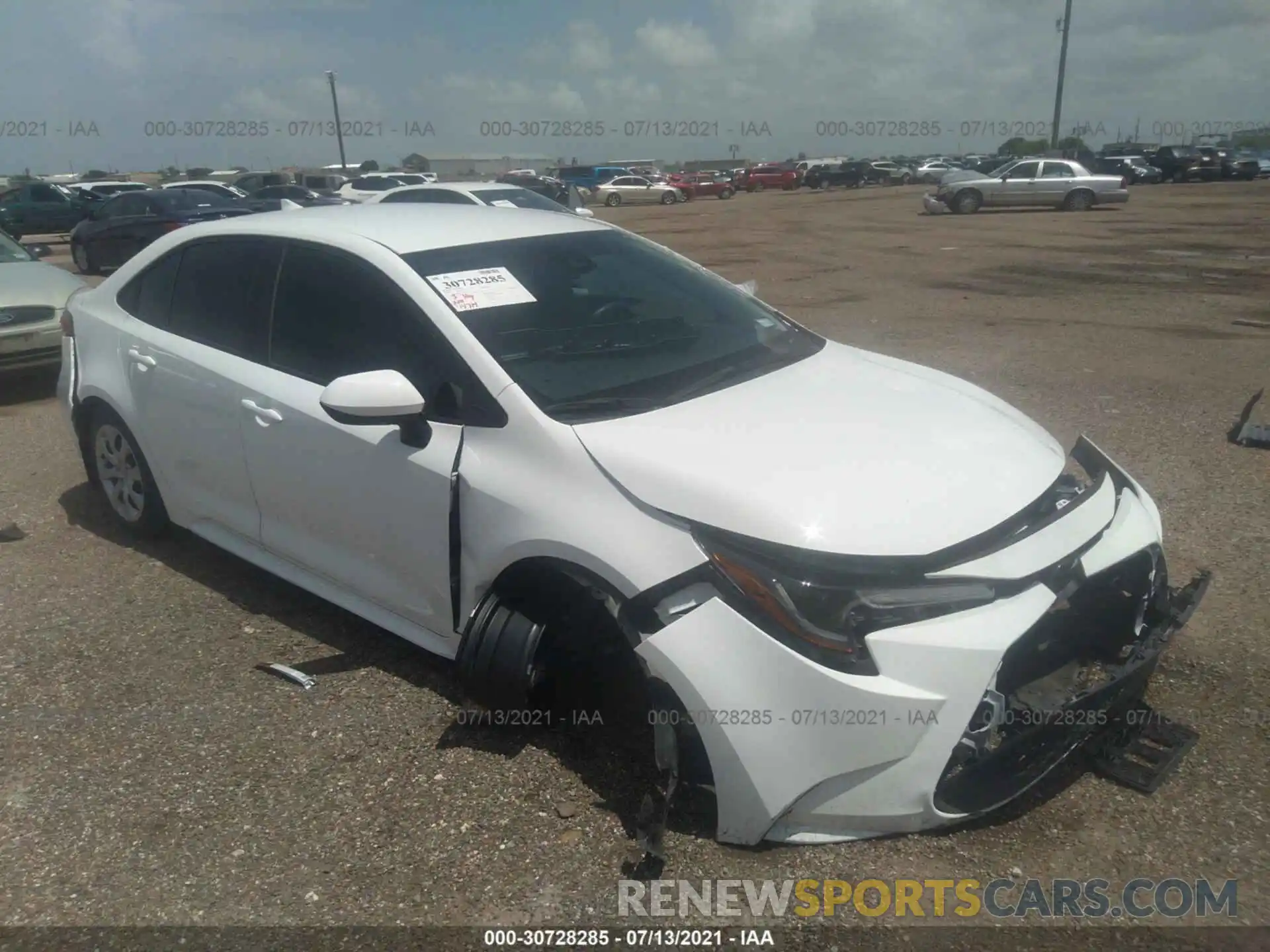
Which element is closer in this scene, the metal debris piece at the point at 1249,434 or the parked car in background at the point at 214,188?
the metal debris piece at the point at 1249,434

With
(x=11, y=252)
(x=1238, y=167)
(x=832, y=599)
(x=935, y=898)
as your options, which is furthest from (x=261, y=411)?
(x=1238, y=167)

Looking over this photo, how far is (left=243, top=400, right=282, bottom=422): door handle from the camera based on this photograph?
3680 mm

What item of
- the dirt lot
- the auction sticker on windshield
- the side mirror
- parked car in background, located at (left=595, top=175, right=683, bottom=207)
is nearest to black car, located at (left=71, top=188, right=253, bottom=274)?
the dirt lot

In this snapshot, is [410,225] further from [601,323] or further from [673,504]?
[673,504]

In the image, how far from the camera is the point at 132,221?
54.1 ft

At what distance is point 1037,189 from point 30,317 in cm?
2734

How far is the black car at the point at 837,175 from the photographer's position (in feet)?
172

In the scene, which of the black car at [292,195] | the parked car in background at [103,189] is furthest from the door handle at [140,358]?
the parked car in background at [103,189]

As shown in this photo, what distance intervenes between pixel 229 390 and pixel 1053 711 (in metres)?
3.09

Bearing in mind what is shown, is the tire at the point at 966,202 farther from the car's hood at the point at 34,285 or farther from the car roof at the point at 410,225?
the car roof at the point at 410,225

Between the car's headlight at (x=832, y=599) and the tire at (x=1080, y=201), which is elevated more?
the car's headlight at (x=832, y=599)

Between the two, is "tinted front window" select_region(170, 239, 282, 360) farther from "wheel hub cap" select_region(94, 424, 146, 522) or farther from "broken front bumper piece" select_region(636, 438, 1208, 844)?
"broken front bumper piece" select_region(636, 438, 1208, 844)

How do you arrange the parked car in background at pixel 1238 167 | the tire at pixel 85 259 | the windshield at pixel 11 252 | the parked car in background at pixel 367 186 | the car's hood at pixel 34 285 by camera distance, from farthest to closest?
the parked car in background at pixel 1238 167
the parked car in background at pixel 367 186
the tire at pixel 85 259
the windshield at pixel 11 252
the car's hood at pixel 34 285

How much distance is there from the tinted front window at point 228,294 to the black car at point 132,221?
42.2ft
